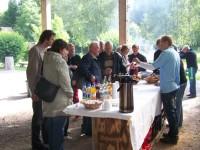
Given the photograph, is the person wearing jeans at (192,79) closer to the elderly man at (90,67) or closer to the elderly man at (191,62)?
the elderly man at (191,62)

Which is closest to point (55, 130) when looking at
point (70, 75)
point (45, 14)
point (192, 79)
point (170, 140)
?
point (70, 75)

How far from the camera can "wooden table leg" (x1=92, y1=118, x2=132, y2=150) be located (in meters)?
3.72

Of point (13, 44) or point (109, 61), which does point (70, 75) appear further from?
point (13, 44)

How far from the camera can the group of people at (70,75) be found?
3.63 m

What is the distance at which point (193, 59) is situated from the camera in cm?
884

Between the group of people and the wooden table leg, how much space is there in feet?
1.21

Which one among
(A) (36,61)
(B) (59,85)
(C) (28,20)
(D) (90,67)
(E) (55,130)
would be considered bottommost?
(E) (55,130)

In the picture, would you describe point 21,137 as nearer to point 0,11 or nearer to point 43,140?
point 43,140

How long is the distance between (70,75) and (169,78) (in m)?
1.28

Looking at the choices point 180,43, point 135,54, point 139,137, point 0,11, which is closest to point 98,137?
point 139,137

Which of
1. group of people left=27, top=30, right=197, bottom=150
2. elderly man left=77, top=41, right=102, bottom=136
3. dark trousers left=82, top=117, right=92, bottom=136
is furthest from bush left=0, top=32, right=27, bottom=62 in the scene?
elderly man left=77, top=41, right=102, bottom=136

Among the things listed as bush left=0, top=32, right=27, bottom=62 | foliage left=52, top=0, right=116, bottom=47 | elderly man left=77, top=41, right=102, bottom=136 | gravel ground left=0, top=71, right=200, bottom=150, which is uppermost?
foliage left=52, top=0, right=116, bottom=47

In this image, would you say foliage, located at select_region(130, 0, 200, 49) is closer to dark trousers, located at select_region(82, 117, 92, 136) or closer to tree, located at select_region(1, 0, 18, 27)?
dark trousers, located at select_region(82, 117, 92, 136)

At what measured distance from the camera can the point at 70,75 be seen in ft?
15.4
